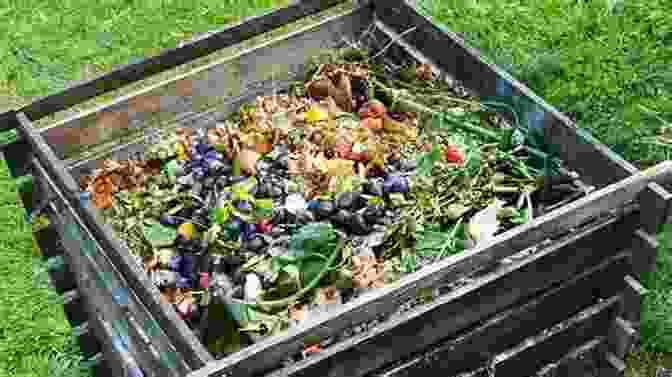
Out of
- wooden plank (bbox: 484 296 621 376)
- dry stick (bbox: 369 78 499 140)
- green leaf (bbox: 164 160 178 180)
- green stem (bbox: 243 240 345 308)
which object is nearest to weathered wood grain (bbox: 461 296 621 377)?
wooden plank (bbox: 484 296 621 376)

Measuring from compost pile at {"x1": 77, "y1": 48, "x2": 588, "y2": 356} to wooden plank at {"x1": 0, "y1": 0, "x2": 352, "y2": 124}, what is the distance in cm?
34

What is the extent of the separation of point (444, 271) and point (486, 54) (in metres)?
2.91

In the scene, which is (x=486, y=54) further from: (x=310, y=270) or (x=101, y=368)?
(x=101, y=368)

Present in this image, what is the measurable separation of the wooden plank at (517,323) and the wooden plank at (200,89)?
156 centimetres

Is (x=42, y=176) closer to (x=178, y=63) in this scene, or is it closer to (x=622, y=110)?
(x=178, y=63)

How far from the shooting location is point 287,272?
3078 mm

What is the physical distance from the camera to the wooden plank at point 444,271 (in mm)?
2539

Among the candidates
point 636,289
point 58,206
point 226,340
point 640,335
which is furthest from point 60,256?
point 640,335

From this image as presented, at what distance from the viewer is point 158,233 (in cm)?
339

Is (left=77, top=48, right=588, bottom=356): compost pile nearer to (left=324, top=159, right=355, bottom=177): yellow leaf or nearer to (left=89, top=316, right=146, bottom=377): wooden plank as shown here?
(left=324, top=159, right=355, bottom=177): yellow leaf

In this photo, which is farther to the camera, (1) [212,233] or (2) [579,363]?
(2) [579,363]

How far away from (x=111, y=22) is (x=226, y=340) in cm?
367

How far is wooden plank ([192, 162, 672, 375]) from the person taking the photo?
254 centimetres

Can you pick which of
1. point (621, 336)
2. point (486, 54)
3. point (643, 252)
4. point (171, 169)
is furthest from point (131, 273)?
point (486, 54)
